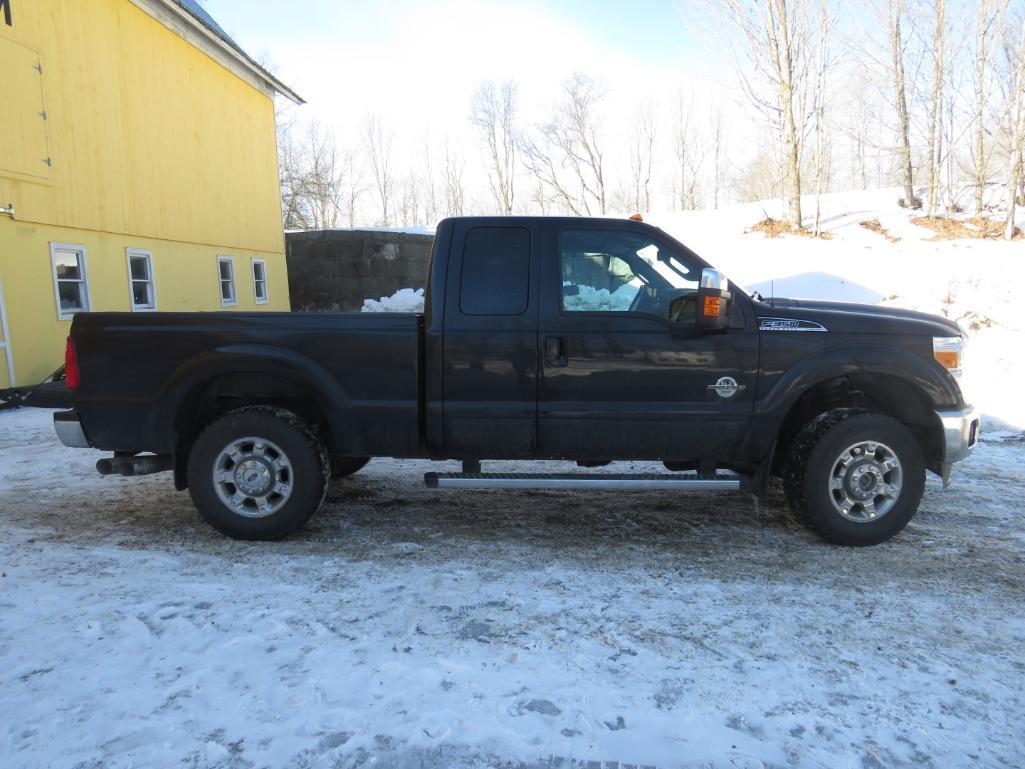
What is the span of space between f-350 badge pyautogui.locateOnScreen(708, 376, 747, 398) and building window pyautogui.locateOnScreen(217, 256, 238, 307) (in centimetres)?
1486

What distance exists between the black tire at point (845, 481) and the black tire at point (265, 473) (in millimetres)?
3013

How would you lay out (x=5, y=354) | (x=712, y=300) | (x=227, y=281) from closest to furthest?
(x=712, y=300) → (x=5, y=354) → (x=227, y=281)

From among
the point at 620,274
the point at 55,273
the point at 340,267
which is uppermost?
the point at 340,267

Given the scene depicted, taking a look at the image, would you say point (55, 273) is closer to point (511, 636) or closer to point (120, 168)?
point (120, 168)

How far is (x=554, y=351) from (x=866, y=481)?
2.09 m

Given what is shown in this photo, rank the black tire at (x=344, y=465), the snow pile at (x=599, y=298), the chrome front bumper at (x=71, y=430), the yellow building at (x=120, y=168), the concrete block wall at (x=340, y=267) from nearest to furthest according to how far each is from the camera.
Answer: the snow pile at (x=599, y=298)
the chrome front bumper at (x=71, y=430)
the black tire at (x=344, y=465)
the yellow building at (x=120, y=168)
the concrete block wall at (x=340, y=267)

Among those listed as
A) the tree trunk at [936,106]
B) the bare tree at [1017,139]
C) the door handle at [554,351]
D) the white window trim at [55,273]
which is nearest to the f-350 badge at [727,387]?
the door handle at [554,351]

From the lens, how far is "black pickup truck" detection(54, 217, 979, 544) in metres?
4.30

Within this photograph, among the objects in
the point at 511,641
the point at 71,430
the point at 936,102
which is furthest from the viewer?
the point at 936,102

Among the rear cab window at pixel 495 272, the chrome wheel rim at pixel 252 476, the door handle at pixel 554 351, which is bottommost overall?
the chrome wheel rim at pixel 252 476

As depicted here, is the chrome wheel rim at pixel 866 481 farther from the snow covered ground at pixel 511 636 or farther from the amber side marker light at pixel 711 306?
the amber side marker light at pixel 711 306

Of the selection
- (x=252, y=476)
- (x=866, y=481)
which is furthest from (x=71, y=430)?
(x=866, y=481)

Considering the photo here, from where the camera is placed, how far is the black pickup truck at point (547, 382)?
4.30 m

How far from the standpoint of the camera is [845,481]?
171 inches
